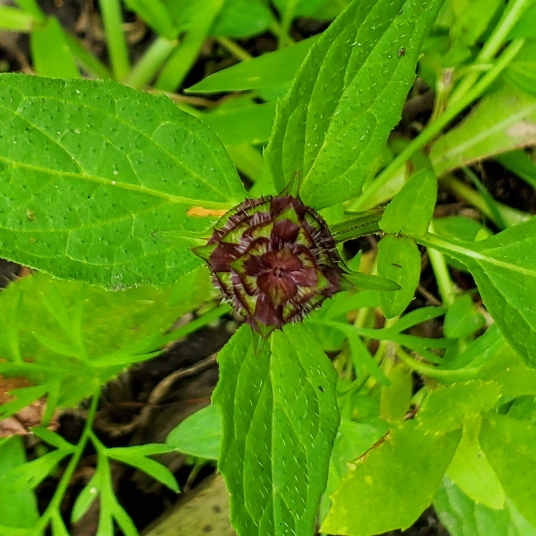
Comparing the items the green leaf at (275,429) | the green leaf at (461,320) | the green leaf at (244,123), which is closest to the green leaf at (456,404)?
the green leaf at (461,320)

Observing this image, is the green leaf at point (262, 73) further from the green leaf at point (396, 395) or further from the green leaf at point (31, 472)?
the green leaf at point (31, 472)

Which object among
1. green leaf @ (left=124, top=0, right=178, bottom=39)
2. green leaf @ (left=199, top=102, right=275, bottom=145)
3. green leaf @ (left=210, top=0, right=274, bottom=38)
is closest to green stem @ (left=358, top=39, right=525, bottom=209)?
green leaf @ (left=199, top=102, right=275, bottom=145)

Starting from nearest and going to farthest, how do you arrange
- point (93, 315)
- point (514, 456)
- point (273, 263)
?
point (273, 263) < point (514, 456) < point (93, 315)

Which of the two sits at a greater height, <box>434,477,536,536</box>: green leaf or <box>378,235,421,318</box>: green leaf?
<box>378,235,421,318</box>: green leaf

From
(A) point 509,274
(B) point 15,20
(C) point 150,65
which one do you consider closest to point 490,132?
(A) point 509,274

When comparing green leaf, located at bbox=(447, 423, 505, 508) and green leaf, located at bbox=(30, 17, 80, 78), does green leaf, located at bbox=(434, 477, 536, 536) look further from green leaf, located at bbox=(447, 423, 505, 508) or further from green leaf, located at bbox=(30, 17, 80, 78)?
green leaf, located at bbox=(30, 17, 80, 78)

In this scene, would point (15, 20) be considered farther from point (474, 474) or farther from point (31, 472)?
point (474, 474)
